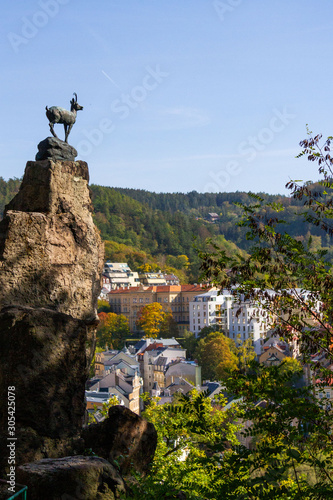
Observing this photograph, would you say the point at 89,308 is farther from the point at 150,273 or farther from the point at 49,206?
the point at 150,273

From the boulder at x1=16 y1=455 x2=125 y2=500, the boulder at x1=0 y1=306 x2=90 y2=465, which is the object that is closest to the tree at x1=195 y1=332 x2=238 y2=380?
the boulder at x1=0 y1=306 x2=90 y2=465

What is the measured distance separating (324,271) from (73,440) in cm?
289

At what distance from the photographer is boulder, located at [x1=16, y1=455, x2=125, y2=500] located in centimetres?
411

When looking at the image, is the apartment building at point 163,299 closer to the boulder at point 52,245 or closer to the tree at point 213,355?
the tree at point 213,355

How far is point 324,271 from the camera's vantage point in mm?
5977

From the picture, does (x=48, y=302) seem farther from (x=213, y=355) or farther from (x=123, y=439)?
(x=213, y=355)

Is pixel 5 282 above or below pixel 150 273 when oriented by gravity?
below

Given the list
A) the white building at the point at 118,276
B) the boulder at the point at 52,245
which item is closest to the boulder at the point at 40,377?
the boulder at the point at 52,245

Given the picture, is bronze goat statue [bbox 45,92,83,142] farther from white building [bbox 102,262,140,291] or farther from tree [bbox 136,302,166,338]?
white building [bbox 102,262,140,291]

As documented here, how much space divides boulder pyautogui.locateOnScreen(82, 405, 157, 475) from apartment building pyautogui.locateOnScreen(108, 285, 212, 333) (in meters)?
87.7

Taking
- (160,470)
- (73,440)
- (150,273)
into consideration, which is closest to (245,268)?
(73,440)

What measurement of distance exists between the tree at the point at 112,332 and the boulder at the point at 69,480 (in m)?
71.8

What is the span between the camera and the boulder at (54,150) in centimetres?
796

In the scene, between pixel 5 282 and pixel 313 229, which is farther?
pixel 313 229
